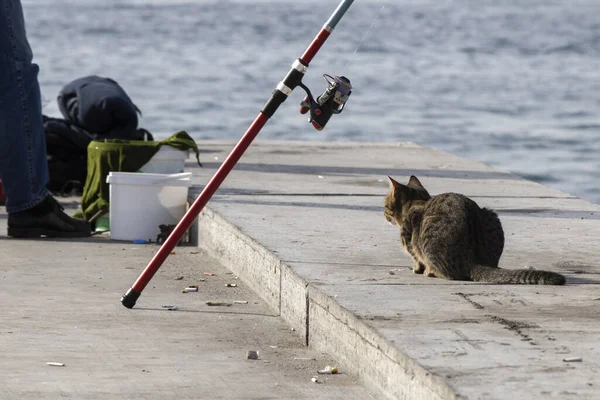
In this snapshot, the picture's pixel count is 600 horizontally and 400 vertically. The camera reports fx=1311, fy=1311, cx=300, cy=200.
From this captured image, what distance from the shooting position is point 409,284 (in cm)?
543

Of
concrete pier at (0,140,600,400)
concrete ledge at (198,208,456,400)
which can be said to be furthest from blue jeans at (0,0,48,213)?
concrete ledge at (198,208,456,400)

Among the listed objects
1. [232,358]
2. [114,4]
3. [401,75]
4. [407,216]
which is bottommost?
→ [232,358]

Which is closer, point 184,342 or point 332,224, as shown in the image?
point 184,342

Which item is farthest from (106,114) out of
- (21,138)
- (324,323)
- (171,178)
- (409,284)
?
(324,323)

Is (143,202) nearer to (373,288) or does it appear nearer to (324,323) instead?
(373,288)

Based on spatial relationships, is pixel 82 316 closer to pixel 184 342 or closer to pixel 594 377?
pixel 184 342

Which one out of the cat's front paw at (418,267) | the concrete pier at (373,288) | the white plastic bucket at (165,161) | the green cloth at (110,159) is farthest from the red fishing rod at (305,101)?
the white plastic bucket at (165,161)

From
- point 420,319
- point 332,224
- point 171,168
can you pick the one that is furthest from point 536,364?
point 171,168

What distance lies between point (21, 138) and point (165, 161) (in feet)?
4.37

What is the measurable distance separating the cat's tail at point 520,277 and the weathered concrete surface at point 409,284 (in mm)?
62

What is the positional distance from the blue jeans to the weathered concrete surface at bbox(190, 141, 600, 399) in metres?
1.03

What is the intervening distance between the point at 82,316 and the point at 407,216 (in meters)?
1.49

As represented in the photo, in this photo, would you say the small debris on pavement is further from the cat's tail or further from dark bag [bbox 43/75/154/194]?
dark bag [bbox 43/75/154/194]

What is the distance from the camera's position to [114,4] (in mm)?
84500
